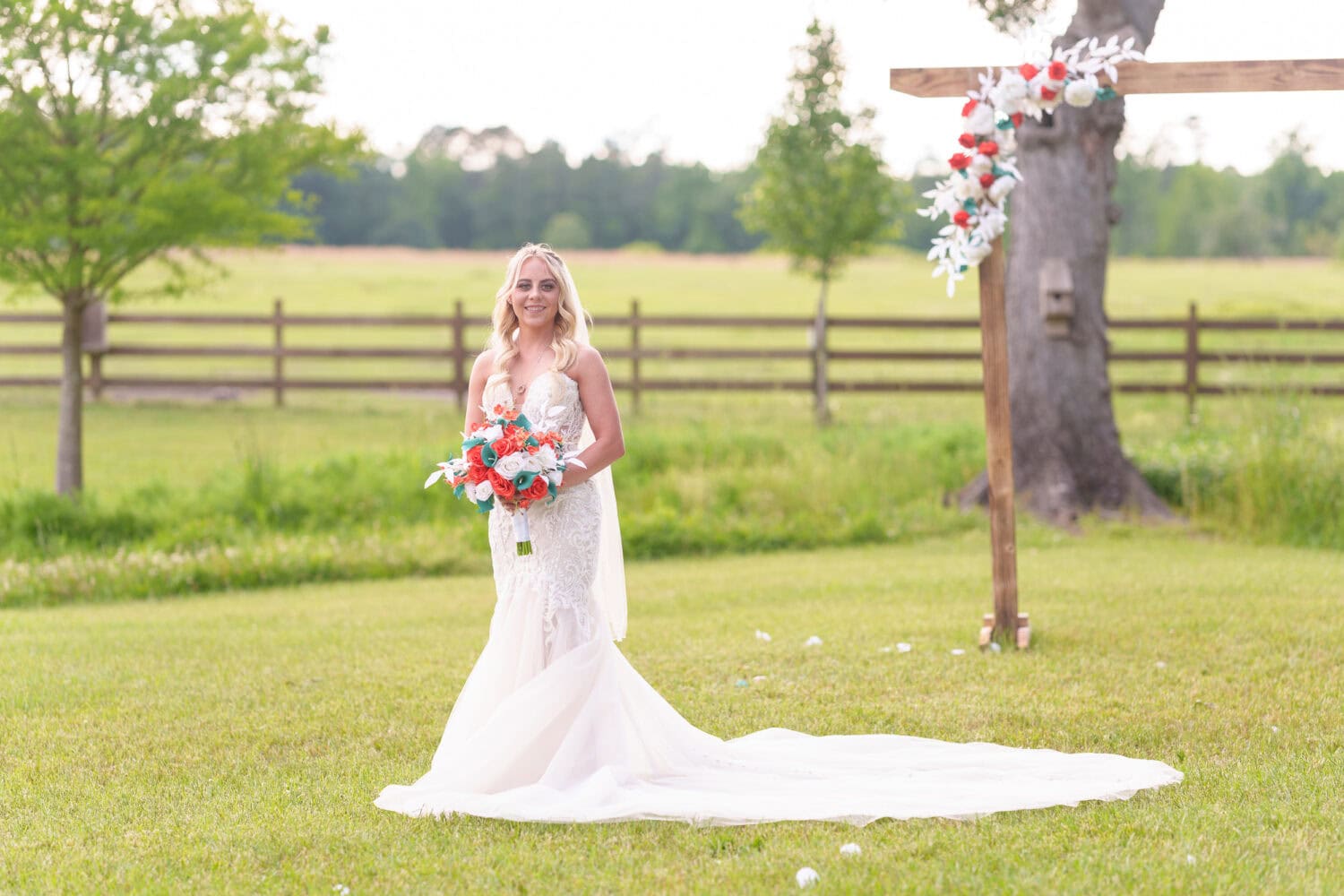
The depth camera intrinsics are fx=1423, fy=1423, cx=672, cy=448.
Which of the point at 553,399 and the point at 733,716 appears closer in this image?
the point at 553,399

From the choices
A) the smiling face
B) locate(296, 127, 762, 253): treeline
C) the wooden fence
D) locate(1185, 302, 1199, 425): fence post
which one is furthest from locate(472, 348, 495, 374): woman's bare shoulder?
locate(296, 127, 762, 253): treeline

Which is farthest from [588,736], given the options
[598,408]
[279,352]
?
[279,352]

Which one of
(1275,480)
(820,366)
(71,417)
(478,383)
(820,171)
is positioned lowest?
(1275,480)

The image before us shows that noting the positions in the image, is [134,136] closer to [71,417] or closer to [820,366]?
[71,417]

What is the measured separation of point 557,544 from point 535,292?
3.41 ft

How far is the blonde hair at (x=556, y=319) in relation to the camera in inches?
232

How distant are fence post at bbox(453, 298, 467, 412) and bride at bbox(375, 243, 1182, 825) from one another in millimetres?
16411

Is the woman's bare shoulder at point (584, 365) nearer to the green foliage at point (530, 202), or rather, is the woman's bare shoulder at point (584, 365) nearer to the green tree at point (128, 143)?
the green tree at point (128, 143)

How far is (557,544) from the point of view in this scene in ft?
19.2

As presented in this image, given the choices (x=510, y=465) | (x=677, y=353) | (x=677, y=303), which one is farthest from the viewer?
(x=677, y=303)

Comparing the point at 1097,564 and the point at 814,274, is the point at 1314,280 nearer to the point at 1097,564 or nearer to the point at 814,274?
the point at 814,274

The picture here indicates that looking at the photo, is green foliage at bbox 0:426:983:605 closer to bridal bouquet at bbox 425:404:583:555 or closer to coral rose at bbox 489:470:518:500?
bridal bouquet at bbox 425:404:583:555

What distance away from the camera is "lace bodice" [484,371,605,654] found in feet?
19.1

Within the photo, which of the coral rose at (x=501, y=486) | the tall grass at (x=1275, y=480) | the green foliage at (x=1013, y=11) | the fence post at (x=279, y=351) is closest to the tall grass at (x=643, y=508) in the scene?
the tall grass at (x=1275, y=480)
